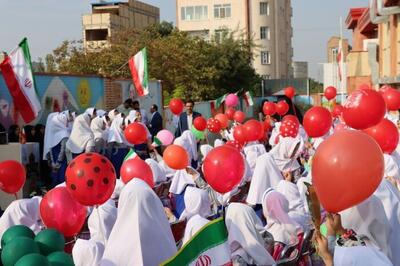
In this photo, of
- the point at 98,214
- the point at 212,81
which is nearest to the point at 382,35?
the point at 212,81

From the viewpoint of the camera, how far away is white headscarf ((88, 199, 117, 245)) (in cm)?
451

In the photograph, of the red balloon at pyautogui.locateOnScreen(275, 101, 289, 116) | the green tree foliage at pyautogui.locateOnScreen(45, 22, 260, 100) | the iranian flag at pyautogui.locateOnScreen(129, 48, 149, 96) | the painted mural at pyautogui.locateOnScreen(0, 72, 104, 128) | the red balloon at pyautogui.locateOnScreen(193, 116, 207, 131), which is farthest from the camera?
the green tree foliage at pyautogui.locateOnScreen(45, 22, 260, 100)

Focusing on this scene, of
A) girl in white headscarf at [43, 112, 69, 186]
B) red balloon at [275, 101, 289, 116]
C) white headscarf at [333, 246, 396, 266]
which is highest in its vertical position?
red balloon at [275, 101, 289, 116]

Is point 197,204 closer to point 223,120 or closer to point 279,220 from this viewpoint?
point 279,220

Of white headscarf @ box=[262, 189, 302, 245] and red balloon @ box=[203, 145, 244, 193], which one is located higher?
red balloon @ box=[203, 145, 244, 193]

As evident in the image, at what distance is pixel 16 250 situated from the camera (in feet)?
10.3

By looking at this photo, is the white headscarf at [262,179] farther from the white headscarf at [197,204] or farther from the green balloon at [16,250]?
the green balloon at [16,250]

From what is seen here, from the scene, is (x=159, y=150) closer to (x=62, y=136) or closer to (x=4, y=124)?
(x=62, y=136)

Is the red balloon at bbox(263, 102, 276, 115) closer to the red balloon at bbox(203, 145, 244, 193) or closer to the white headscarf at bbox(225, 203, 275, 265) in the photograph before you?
the red balloon at bbox(203, 145, 244, 193)

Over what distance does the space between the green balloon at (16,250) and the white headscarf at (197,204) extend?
2.26m

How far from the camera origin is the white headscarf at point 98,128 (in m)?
11.0

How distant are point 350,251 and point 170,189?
406 centimetres

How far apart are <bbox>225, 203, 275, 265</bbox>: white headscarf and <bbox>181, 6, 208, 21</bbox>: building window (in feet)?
155

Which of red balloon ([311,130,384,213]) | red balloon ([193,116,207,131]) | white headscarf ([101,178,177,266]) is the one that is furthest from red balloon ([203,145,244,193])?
red balloon ([193,116,207,131])
